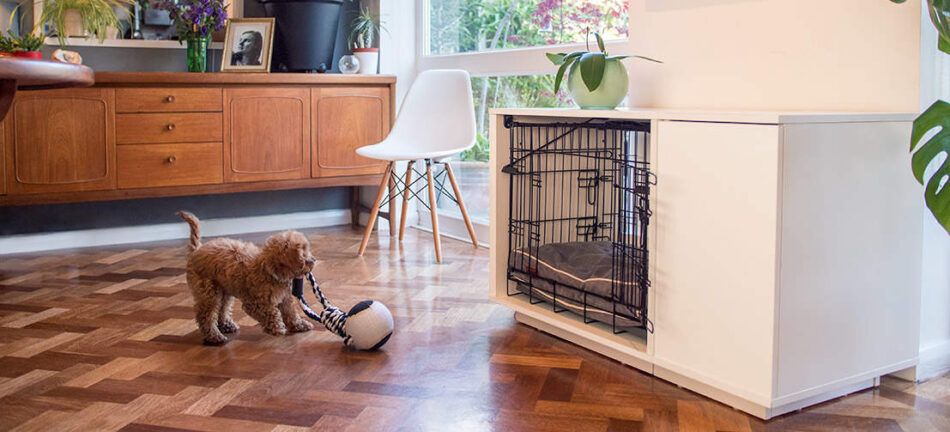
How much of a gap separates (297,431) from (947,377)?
1.52 m

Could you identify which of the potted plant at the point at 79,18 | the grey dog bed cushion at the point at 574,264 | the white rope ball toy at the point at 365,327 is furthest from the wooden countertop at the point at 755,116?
the potted plant at the point at 79,18

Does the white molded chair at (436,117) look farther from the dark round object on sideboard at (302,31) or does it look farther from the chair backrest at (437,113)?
the dark round object on sideboard at (302,31)

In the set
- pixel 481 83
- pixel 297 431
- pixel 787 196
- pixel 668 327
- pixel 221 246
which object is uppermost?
pixel 481 83

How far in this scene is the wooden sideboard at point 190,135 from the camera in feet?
11.3

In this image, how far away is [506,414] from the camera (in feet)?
6.14

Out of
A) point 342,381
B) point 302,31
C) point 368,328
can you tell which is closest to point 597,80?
point 368,328

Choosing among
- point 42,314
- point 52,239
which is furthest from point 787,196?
point 52,239

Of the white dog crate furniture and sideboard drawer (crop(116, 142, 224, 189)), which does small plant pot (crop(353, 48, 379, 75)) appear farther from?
the white dog crate furniture

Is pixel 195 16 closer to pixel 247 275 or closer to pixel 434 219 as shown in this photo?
pixel 434 219

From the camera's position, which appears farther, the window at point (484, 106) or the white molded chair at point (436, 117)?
the white molded chair at point (436, 117)

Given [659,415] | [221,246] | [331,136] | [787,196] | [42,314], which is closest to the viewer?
[787,196]

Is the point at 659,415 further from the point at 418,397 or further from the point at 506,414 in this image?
the point at 418,397

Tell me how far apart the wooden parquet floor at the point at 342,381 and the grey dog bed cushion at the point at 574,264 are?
175mm

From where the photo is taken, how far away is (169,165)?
370 cm
